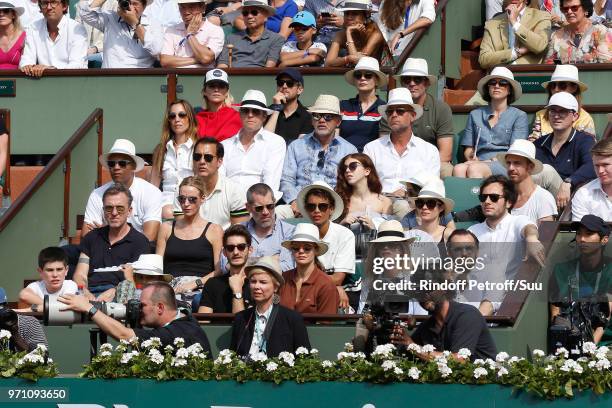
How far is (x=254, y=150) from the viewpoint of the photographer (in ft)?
49.6

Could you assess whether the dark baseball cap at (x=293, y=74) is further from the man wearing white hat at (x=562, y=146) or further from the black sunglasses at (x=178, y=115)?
the man wearing white hat at (x=562, y=146)

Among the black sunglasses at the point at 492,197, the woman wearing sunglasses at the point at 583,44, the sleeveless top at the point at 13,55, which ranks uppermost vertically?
the woman wearing sunglasses at the point at 583,44

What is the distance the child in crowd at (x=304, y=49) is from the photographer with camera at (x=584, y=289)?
484 cm

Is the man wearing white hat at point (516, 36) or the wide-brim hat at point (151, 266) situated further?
the man wearing white hat at point (516, 36)

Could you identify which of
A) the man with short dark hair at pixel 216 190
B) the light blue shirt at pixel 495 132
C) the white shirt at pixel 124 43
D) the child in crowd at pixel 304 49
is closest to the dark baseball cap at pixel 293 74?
the child in crowd at pixel 304 49

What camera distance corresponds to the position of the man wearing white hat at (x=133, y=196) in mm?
14617

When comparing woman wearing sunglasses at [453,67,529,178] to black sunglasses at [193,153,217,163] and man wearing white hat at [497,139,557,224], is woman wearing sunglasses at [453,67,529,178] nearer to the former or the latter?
man wearing white hat at [497,139,557,224]

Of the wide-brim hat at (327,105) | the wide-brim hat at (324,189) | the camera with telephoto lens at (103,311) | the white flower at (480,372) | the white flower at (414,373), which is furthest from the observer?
the wide-brim hat at (327,105)

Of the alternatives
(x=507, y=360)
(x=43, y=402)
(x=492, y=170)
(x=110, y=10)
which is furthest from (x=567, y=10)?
(x=43, y=402)

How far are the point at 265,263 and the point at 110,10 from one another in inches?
224

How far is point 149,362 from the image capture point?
1123 cm

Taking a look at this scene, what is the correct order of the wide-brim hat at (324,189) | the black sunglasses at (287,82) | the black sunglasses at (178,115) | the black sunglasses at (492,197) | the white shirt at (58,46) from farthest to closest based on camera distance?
the white shirt at (58,46), the black sunglasses at (287,82), the black sunglasses at (178,115), the wide-brim hat at (324,189), the black sunglasses at (492,197)

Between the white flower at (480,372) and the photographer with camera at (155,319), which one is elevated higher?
the photographer with camera at (155,319)

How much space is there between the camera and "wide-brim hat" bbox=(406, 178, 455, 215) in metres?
13.3
